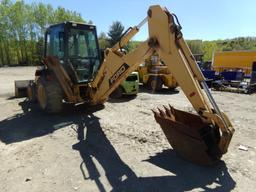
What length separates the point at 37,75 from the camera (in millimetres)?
8031

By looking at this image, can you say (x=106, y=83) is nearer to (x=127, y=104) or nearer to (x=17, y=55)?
(x=127, y=104)

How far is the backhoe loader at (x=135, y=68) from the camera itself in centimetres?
387

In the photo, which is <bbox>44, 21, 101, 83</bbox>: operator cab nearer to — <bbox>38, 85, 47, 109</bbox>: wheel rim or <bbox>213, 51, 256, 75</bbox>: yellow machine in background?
<bbox>38, 85, 47, 109</bbox>: wheel rim

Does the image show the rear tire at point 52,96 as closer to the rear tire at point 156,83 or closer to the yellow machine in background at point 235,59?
the rear tire at point 156,83

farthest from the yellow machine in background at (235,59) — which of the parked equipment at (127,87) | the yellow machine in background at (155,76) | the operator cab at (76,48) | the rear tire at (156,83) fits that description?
the operator cab at (76,48)

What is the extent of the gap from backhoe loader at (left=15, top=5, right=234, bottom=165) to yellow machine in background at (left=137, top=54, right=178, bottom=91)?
470 cm

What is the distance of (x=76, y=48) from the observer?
275 inches

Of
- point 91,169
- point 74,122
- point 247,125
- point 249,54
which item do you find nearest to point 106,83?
point 74,122

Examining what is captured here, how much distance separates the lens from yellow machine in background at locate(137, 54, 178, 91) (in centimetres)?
1151

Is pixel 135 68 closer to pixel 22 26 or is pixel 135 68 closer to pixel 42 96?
pixel 42 96

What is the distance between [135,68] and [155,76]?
21.7 ft

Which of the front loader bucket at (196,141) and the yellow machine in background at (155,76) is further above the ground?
the yellow machine in background at (155,76)

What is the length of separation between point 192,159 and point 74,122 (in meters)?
3.38

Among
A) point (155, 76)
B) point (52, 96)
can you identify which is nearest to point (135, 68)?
point (52, 96)
